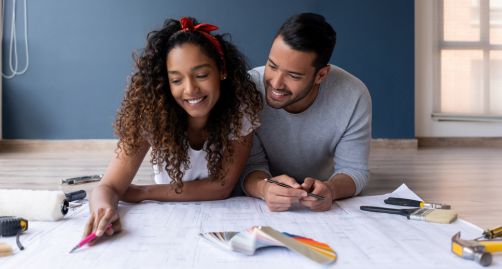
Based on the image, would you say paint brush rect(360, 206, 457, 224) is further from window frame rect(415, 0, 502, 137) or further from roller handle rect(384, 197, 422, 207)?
window frame rect(415, 0, 502, 137)

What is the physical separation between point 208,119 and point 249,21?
3259 mm

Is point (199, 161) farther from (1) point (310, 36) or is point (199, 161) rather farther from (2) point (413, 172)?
(2) point (413, 172)

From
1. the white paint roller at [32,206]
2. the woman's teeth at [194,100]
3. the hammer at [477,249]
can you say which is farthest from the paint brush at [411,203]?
the white paint roller at [32,206]

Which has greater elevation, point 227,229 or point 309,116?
point 309,116

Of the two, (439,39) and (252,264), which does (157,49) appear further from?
(439,39)

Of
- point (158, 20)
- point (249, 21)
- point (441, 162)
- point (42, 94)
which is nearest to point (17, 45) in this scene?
point (42, 94)

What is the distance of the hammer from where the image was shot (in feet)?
3.22

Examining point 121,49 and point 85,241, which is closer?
point 85,241

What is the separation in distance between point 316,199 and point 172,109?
46 cm

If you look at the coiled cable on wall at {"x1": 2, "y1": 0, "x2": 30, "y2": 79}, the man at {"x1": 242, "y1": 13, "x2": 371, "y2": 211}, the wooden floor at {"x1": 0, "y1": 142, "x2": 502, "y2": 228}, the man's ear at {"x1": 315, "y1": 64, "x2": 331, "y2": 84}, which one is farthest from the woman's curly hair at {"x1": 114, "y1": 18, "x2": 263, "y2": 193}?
the coiled cable on wall at {"x1": 2, "y1": 0, "x2": 30, "y2": 79}

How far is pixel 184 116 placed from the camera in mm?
1569

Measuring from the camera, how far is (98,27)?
466cm

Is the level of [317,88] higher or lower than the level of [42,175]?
higher

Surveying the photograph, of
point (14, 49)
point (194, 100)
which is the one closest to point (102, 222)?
point (194, 100)
